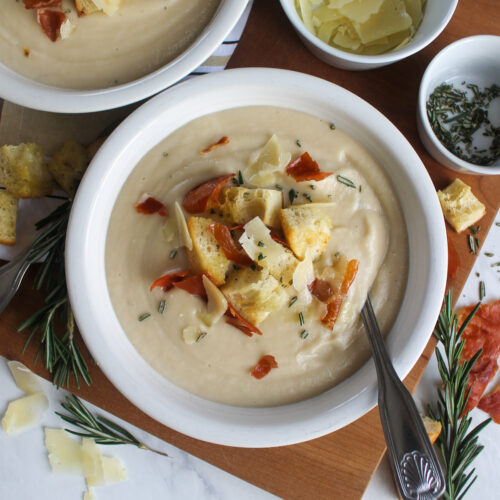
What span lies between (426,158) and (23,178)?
139 centimetres

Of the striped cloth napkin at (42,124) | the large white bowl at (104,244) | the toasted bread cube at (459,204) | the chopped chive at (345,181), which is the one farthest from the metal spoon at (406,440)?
the striped cloth napkin at (42,124)

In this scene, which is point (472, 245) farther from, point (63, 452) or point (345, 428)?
point (63, 452)

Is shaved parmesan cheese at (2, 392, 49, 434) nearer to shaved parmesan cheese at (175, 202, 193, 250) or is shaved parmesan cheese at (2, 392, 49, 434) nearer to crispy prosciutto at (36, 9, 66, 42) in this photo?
shaved parmesan cheese at (175, 202, 193, 250)

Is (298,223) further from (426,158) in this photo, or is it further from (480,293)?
(480,293)

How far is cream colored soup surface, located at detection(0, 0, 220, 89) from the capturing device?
167 centimetres

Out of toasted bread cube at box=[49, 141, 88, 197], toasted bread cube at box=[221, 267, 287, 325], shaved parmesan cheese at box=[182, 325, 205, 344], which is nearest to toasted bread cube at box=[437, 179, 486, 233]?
toasted bread cube at box=[221, 267, 287, 325]

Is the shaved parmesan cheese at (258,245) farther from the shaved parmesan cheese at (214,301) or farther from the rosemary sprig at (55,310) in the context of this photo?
the rosemary sprig at (55,310)

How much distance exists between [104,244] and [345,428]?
1.05m

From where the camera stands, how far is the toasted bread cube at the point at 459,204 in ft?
6.09

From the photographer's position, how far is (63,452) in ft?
7.04

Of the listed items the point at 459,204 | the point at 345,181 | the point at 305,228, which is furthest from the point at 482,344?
the point at 305,228

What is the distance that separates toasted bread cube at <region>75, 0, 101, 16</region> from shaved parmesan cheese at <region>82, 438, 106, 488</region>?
1.55m

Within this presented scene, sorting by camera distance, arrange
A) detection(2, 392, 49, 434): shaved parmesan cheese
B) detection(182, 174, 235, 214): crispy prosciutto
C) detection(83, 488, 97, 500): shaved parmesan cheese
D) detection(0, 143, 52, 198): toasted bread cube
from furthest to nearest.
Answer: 1. detection(83, 488, 97, 500): shaved parmesan cheese
2. detection(2, 392, 49, 434): shaved parmesan cheese
3. detection(0, 143, 52, 198): toasted bread cube
4. detection(182, 174, 235, 214): crispy prosciutto

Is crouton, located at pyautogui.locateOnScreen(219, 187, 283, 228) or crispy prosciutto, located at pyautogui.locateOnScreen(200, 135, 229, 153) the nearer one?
crouton, located at pyautogui.locateOnScreen(219, 187, 283, 228)
